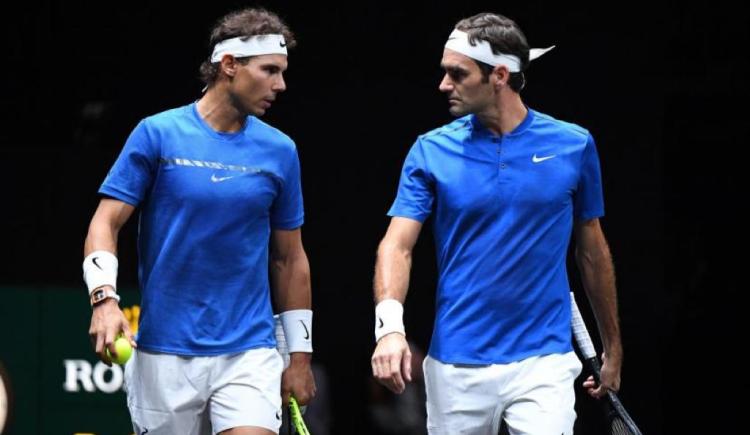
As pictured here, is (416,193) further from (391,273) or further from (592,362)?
(592,362)

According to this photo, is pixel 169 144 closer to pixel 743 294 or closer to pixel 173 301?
pixel 173 301

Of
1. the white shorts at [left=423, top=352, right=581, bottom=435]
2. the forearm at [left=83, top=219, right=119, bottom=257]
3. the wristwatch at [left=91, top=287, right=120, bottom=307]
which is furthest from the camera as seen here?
the white shorts at [left=423, top=352, right=581, bottom=435]

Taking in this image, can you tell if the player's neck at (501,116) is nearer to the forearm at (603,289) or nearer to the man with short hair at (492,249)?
the man with short hair at (492,249)

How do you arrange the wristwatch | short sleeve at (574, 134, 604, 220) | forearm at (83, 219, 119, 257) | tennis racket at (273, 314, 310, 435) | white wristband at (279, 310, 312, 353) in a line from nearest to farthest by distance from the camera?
the wristwatch < forearm at (83, 219, 119, 257) < tennis racket at (273, 314, 310, 435) < short sleeve at (574, 134, 604, 220) < white wristband at (279, 310, 312, 353)

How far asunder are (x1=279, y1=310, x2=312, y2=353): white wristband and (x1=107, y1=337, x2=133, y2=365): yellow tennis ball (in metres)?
0.76

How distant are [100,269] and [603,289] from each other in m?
1.49

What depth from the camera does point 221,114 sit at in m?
5.03

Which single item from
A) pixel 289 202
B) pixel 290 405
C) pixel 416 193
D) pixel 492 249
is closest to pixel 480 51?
pixel 416 193

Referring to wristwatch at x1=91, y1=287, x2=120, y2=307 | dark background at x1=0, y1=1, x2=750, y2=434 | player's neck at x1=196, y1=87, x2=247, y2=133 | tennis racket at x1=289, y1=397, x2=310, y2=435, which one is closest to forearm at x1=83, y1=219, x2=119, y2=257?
wristwatch at x1=91, y1=287, x2=120, y2=307

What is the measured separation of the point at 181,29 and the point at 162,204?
8.50 feet

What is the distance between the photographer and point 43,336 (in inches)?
275

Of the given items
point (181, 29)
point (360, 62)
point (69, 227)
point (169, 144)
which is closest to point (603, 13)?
point (360, 62)

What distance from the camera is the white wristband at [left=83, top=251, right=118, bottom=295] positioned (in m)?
4.65

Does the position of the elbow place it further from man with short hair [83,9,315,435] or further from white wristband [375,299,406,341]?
man with short hair [83,9,315,435]
